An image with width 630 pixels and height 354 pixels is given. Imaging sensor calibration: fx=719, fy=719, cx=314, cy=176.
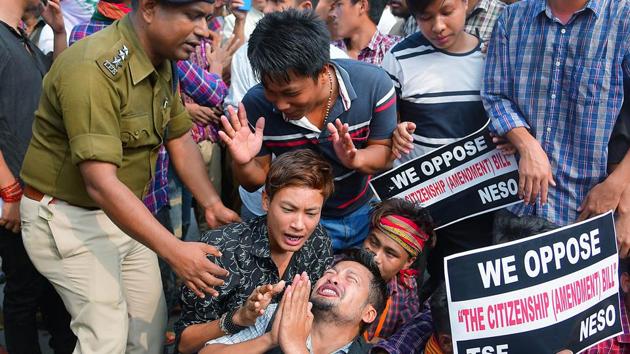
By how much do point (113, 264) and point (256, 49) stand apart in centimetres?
104

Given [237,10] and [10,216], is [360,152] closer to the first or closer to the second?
[10,216]

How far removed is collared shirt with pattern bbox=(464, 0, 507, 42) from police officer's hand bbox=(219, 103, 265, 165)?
1.67m

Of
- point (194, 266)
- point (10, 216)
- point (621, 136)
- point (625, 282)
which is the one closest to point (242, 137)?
point (194, 266)

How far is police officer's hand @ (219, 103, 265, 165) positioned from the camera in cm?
290

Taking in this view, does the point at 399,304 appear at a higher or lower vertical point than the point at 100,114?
lower

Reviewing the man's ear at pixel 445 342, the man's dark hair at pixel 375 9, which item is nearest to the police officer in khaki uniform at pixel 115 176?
the man's ear at pixel 445 342

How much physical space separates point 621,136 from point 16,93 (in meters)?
2.67

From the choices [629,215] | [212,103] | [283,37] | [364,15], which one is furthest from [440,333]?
[364,15]

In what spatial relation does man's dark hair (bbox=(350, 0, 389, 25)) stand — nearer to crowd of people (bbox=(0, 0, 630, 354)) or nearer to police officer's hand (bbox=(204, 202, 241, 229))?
crowd of people (bbox=(0, 0, 630, 354))

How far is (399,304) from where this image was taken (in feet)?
11.1

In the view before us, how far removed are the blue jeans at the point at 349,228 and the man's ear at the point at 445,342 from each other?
2.24 feet

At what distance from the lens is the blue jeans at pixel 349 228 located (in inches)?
131

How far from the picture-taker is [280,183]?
2.82 m

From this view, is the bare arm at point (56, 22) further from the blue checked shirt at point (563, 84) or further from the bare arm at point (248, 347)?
the blue checked shirt at point (563, 84)
